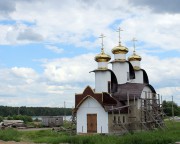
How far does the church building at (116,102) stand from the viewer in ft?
102

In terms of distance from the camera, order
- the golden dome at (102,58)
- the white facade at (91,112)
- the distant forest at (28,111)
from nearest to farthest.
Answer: the white facade at (91,112) → the golden dome at (102,58) → the distant forest at (28,111)

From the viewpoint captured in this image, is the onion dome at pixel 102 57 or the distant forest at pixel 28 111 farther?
the distant forest at pixel 28 111

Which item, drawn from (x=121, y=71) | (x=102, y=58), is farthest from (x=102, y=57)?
(x=121, y=71)

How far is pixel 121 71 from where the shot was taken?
119 ft

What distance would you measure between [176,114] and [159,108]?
4166 centimetres

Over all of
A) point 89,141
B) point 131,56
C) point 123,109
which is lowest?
point 89,141

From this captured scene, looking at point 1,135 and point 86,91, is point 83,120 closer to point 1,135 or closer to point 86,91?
point 86,91

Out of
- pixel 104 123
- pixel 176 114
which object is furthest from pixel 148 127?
pixel 176 114

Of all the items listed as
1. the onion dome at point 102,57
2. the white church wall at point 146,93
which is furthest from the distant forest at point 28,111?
the onion dome at point 102,57

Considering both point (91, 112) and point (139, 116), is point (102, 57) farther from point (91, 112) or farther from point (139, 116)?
point (139, 116)

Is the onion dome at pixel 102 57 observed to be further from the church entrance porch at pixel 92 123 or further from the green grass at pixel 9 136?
the green grass at pixel 9 136

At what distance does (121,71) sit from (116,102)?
17.5ft

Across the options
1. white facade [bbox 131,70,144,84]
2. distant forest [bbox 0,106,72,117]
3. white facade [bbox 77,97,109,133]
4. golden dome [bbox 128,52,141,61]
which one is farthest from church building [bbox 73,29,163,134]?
distant forest [bbox 0,106,72,117]

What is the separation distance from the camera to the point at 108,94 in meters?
31.6
